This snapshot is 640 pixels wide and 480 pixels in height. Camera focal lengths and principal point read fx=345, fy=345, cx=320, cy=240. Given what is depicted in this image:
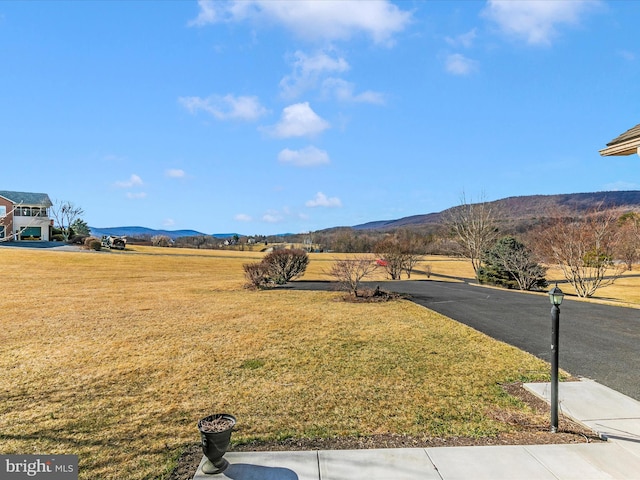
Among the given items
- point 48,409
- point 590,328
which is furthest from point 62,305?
point 590,328

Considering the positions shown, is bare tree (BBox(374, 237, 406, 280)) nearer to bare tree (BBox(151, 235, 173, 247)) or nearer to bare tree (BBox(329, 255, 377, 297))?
bare tree (BBox(329, 255, 377, 297))

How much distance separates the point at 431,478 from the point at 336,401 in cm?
181

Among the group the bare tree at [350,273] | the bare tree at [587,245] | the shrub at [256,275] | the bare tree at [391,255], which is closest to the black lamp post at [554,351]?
the bare tree at [350,273]

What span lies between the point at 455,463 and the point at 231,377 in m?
3.60

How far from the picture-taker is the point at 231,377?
559 cm

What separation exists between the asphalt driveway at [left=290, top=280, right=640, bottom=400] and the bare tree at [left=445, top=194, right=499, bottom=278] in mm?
15049

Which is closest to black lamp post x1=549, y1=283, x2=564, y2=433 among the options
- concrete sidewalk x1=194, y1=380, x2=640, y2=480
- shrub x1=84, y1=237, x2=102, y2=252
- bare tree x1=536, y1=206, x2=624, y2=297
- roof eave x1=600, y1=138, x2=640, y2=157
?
concrete sidewalk x1=194, y1=380, x2=640, y2=480

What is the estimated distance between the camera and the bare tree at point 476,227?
2873cm

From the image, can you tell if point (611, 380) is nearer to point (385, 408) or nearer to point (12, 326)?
point (385, 408)

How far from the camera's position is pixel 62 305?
12.2 metres

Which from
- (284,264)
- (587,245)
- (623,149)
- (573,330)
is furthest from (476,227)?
(623,149)

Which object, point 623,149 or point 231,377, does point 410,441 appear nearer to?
point 231,377

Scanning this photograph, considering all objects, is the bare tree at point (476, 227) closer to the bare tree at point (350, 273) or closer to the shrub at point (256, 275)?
the bare tree at point (350, 273)

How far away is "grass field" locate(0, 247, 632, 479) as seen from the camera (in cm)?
381
